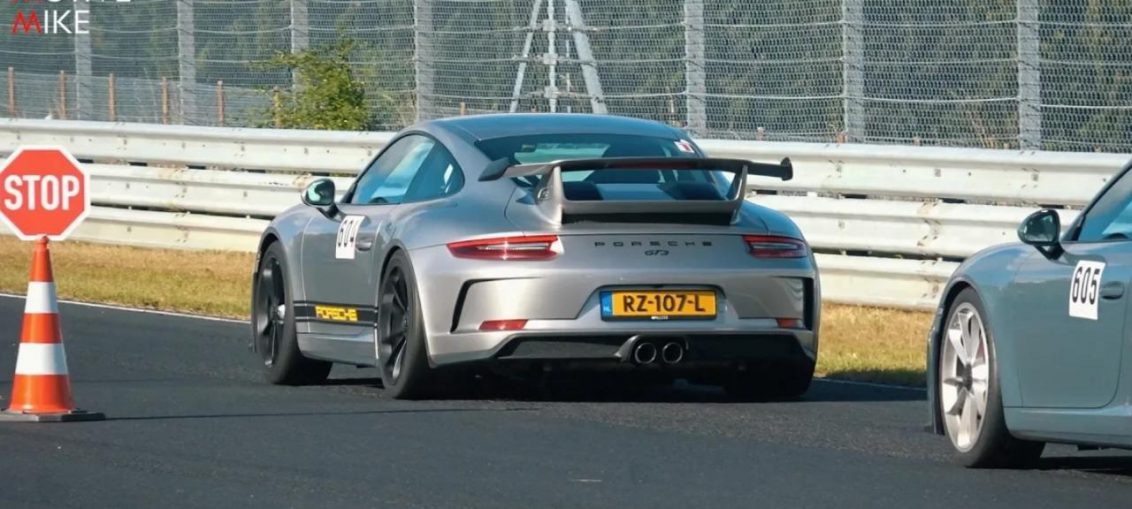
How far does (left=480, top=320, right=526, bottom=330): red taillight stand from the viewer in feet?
31.8

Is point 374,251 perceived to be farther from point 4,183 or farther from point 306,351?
point 4,183

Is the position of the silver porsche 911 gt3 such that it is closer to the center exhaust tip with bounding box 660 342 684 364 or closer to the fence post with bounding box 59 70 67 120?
the center exhaust tip with bounding box 660 342 684 364

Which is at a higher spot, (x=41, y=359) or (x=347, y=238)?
(x=347, y=238)

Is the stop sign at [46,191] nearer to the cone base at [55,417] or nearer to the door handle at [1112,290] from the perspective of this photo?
the cone base at [55,417]

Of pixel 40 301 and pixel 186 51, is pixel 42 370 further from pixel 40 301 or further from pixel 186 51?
pixel 186 51

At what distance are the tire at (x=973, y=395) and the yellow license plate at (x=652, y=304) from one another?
1661 millimetres

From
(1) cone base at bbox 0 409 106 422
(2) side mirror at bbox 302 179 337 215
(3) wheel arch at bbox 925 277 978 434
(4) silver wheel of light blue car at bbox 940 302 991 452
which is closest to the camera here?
(4) silver wheel of light blue car at bbox 940 302 991 452

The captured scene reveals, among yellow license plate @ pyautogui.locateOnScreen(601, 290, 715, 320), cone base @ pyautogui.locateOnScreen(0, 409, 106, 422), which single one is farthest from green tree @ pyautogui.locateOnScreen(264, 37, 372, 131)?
cone base @ pyautogui.locateOnScreen(0, 409, 106, 422)

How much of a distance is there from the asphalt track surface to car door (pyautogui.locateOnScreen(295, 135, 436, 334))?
0.38 meters

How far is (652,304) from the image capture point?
973 cm

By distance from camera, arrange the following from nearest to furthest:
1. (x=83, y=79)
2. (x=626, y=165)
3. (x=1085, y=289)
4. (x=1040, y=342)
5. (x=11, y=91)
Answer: (x=1085, y=289)
(x=1040, y=342)
(x=626, y=165)
(x=83, y=79)
(x=11, y=91)

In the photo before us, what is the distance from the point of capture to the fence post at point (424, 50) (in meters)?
20.0

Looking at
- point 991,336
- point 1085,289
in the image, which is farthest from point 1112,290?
Result: point 991,336

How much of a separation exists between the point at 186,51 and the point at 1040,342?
1611 centimetres
